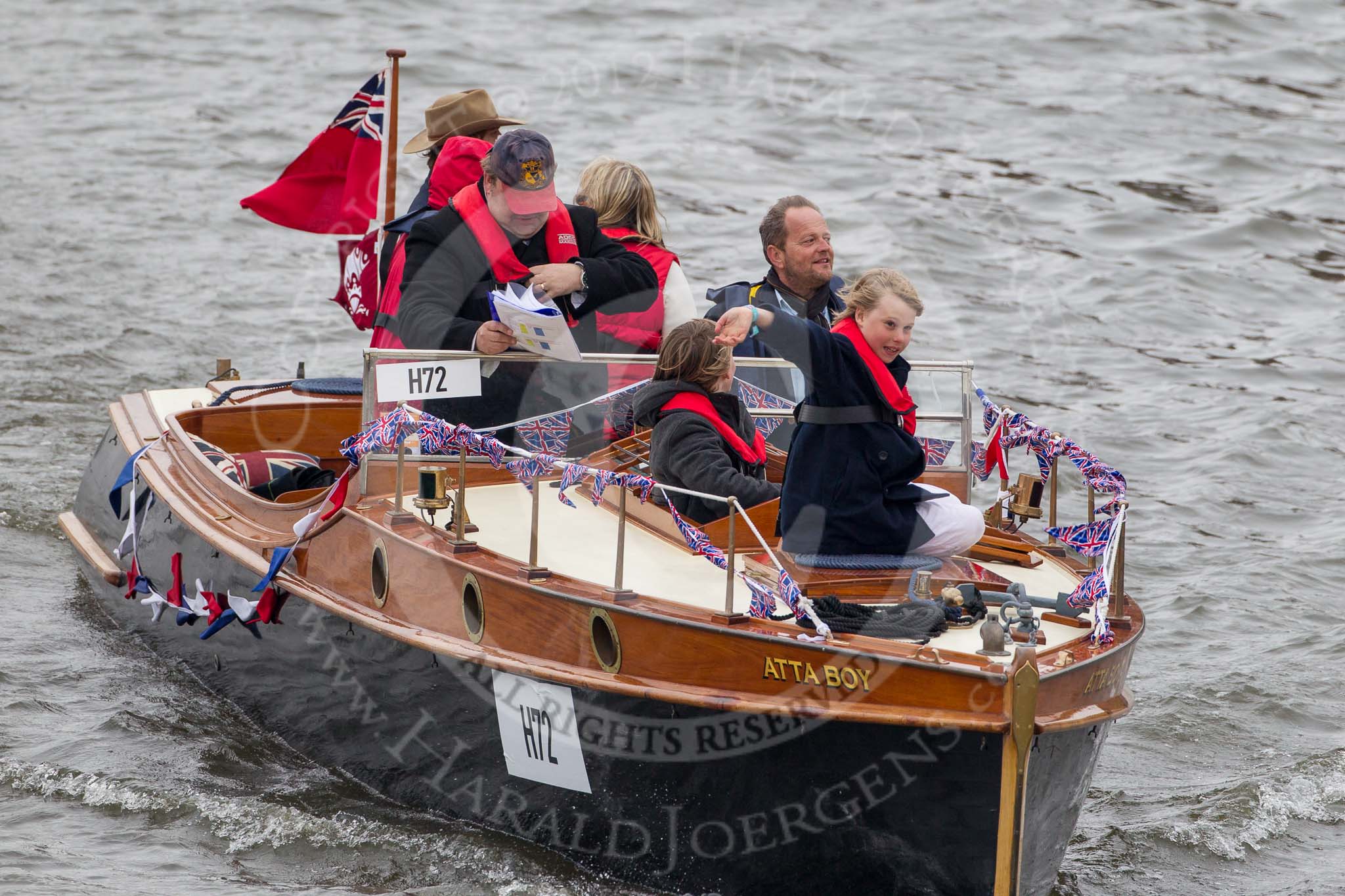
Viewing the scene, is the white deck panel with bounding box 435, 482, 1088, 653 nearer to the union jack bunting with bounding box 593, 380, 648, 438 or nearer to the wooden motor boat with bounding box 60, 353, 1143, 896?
Answer: the wooden motor boat with bounding box 60, 353, 1143, 896

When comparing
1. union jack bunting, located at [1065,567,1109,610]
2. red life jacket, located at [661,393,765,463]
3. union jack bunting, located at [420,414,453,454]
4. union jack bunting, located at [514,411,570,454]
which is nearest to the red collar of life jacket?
union jack bunting, located at [514,411,570,454]

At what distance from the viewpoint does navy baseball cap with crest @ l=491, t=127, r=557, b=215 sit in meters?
5.95

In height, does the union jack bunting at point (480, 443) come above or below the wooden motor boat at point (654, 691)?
above

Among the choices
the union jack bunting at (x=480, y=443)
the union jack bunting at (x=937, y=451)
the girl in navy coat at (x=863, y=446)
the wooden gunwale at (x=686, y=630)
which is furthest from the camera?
the union jack bunting at (x=937, y=451)

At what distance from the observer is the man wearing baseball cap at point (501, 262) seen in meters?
5.97

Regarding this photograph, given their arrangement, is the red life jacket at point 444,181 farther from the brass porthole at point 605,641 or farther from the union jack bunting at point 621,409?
the brass porthole at point 605,641

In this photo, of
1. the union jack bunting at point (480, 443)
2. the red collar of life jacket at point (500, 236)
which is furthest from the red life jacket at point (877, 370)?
the red collar of life jacket at point (500, 236)

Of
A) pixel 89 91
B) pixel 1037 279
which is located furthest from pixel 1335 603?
pixel 89 91

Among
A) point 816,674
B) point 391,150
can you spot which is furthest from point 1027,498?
point 391,150

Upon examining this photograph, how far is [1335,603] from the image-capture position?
8414 mm

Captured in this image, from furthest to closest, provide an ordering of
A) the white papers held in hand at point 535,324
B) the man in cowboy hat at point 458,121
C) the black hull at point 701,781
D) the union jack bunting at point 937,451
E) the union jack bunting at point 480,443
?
the man in cowboy hat at point 458,121
the union jack bunting at point 937,451
the white papers held in hand at point 535,324
the union jack bunting at point 480,443
the black hull at point 701,781

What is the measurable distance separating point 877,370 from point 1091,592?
3.07 feet

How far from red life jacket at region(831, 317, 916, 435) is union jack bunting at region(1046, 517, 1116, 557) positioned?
702 millimetres

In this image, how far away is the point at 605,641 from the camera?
4.86 m
